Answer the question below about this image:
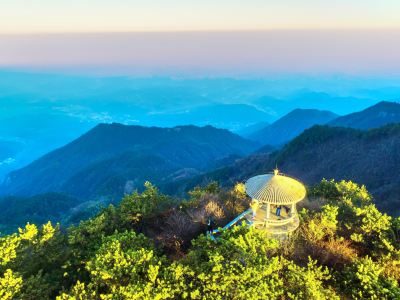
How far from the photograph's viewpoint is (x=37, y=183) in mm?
186500

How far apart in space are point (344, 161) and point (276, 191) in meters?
63.5

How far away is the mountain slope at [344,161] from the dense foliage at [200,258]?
25455mm

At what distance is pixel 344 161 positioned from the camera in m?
78.6

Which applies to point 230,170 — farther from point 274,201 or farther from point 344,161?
point 274,201

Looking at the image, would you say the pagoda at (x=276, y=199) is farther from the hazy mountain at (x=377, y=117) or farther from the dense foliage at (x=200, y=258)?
the hazy mountain at (x=377, y=117)

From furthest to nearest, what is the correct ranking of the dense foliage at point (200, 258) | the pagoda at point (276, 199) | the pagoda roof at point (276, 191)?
the pagoda at point (276, 199) < the pagoda roof at point (276, 191) < the dense foliage at point (200, 258)

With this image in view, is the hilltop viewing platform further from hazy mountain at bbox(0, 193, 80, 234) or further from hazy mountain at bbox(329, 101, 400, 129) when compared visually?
hazy mountain at bbox(329, 101, 400, 129)

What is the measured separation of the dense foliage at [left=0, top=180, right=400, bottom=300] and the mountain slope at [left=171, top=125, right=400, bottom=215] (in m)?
25.5

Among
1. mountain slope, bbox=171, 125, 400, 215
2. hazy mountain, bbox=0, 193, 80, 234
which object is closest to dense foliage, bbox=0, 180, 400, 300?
mountain slope, bbox=171, 125, 400, 215

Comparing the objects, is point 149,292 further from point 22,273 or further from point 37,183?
point 37,183

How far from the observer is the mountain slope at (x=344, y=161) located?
62753 millimetres

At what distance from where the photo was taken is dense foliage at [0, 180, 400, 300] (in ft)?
56.6

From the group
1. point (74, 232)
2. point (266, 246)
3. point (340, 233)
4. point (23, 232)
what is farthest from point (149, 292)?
point (340, 233)

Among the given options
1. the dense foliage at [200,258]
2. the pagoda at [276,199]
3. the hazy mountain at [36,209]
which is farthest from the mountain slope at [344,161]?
the hazy mountain at [36,209]
